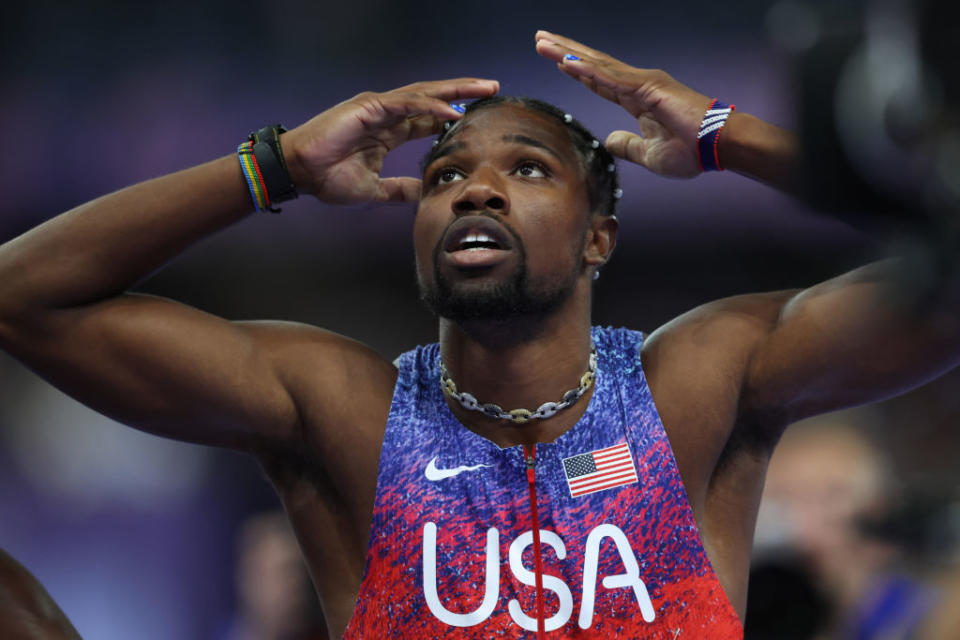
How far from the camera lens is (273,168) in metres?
2.58

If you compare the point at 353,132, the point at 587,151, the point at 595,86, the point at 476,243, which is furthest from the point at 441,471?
the point at 595,86

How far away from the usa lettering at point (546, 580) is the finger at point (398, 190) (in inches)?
36.3

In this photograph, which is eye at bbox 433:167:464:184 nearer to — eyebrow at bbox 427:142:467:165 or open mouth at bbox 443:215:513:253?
eyebrow at bbox 427:142:467:165

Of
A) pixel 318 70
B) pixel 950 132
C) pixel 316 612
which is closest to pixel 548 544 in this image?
pixel 950 132

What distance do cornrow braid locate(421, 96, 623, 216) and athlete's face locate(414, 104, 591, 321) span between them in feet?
0.11

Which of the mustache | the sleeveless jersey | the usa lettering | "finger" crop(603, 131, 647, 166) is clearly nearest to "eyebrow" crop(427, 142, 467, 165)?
the mustache

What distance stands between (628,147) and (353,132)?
78cm

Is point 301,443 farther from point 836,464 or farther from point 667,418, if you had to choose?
point 836,464

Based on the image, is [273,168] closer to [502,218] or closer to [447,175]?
[447,175]

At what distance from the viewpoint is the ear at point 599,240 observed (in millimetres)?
2805

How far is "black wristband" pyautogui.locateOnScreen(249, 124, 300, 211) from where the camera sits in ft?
8.42

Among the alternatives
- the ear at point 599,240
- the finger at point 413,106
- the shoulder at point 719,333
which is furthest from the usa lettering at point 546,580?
the finger at point 413,106

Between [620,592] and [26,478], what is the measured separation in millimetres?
3348

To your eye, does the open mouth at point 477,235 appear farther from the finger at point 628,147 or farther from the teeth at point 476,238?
the finger at point 628,147
